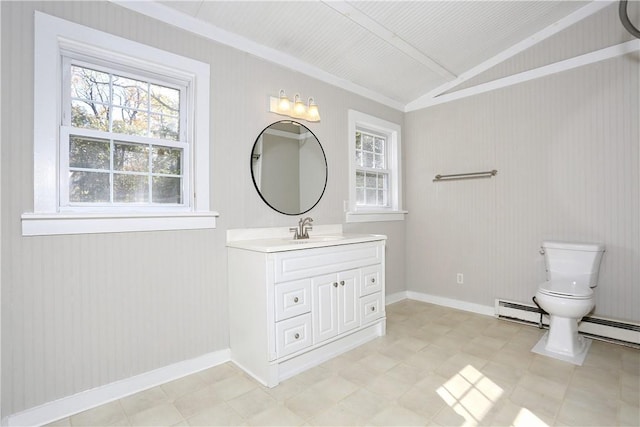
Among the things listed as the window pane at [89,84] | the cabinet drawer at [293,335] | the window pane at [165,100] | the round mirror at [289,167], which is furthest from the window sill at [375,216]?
the window pane at [89,84]

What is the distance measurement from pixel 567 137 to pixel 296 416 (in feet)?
10.2

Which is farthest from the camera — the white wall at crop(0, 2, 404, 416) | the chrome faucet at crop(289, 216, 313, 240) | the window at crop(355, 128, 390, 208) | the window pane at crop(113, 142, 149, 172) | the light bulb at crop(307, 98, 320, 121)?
the window at crop(355, 128, 390, 208)

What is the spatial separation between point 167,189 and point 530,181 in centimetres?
315

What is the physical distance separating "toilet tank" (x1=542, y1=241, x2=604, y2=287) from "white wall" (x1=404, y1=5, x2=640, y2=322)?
0.18 m

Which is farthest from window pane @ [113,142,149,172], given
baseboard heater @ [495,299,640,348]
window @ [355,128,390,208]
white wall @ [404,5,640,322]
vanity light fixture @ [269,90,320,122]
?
baseboard heater @ [495,299,640,348]

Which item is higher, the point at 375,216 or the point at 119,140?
the point at 119,140

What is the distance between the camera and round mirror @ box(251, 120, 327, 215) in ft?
8.33

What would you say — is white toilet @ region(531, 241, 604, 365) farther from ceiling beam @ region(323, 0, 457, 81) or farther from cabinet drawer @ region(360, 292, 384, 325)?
ceiling beam @ region(323, 0, 457, 81)

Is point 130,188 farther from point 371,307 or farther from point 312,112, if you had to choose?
point 371,307

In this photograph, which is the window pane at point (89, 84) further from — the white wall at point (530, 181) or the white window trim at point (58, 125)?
the white wall at point (530, 181)

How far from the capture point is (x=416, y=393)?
1.88 meters

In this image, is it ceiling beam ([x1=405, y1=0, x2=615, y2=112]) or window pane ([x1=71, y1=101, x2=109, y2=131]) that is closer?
window pane ([x1=71, y1=101, x2=109, y2=131])

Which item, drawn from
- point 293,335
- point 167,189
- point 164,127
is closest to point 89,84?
point 164,127

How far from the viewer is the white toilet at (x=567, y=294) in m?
2.28
